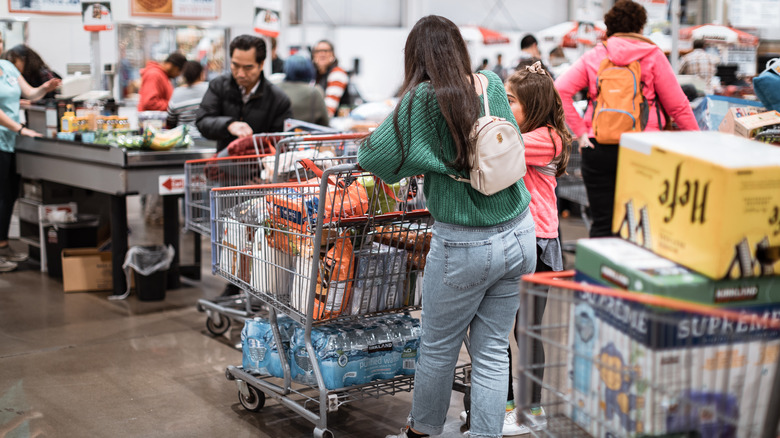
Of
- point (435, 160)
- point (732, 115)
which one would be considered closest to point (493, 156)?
point (435, 160)

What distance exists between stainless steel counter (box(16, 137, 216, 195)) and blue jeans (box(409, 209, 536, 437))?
10.3 ft

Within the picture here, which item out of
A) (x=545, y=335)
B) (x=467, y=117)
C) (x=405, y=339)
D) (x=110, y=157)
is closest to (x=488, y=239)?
(x=467, y=117)

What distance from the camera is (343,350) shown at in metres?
3.42

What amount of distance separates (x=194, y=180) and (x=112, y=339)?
106 cm

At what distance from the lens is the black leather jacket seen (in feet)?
17.2

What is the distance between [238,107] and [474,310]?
2.95 m

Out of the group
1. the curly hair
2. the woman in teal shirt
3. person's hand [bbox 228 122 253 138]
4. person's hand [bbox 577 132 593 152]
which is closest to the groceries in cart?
person's hand [bbox 228 122 253 138]

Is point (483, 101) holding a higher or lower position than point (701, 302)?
higher

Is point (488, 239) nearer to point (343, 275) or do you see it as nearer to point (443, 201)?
point (443, 201)

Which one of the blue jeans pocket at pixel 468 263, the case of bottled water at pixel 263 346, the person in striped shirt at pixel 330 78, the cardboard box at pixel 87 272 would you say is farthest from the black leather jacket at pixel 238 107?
the person in striped shirt at pixel 330 78

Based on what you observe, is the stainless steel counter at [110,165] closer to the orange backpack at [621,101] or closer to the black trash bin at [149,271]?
the black trash bin at [149,271]

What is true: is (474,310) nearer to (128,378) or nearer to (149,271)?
Result: (128,378)

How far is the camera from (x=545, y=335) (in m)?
2.08

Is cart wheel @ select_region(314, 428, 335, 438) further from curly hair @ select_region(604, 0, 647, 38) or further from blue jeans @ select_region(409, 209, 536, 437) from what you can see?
curly hair @ select_region(604, 0, 647, 38)
